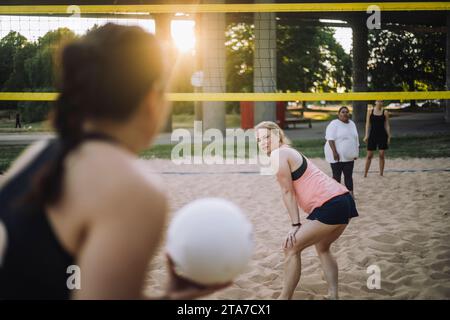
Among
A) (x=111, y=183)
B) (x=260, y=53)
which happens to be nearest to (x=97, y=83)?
(x=111, y=183)

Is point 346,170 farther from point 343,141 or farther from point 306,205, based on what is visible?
point 306,205

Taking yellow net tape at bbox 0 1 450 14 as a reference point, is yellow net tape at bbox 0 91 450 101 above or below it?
below

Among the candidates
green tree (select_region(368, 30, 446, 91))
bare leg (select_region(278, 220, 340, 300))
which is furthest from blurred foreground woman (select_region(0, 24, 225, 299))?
green tree (select_region(368, 30, 446, 91))

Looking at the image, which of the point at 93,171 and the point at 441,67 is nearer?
the point at 93,171

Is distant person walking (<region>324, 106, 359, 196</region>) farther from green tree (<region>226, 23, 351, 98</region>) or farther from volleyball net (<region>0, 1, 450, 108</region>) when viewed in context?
green tree (<region>226, 23, 351, 98</region>)

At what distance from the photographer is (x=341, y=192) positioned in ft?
Result: 10.9

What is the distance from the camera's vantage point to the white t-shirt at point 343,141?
6.75 meters

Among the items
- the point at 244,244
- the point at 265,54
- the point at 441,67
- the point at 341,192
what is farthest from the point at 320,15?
the point at 244,244

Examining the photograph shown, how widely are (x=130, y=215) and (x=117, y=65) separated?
32cm

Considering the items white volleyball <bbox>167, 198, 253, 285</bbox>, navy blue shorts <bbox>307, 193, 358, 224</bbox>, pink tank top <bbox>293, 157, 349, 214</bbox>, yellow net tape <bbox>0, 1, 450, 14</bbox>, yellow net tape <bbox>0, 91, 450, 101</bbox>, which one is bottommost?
navy blue shorts <bbox>307, 193, 358, 224</bbox>

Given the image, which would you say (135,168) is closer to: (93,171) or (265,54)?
(93,171)

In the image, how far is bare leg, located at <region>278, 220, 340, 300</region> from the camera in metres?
3.21

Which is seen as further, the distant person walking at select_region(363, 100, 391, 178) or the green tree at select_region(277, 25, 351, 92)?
the green tree at select_region(277, 25, 351, 92)

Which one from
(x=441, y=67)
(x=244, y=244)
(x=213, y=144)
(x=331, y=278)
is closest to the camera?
(x=244, y=244)
